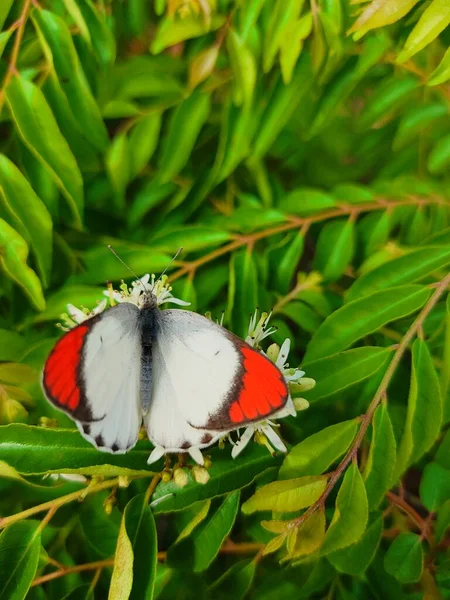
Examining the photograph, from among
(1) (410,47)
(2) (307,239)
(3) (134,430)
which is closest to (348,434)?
(3) (134,430)

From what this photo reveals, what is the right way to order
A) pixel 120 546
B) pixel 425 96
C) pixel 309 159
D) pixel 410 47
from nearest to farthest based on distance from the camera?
pixel 120 546
pixel 410 47
pixel 425 96
pixel 309 159

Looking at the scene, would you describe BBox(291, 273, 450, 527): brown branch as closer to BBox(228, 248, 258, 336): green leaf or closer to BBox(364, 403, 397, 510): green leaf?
BBox(364, 403, 397, 510): green leaf

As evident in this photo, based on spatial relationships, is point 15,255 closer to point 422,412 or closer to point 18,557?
point 18,557

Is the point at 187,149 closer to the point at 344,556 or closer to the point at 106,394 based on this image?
the point at 106,394

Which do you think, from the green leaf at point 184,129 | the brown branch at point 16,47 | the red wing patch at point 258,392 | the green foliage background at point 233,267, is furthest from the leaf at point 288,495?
the brown branch at point 16,47

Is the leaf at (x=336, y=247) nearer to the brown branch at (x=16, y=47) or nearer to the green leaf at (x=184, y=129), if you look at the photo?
the green leaf at (x=184, y=129)

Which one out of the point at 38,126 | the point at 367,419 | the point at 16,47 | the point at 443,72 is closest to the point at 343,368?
the point at 367,419

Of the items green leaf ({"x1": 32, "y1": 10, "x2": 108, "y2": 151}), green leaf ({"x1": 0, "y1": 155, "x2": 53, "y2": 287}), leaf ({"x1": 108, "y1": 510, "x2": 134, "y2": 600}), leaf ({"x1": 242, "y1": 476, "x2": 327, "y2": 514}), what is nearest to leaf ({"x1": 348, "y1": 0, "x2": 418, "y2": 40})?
green leaf ({"x1": 32, "y1": 10, "x2": 108, "y2": 151})
